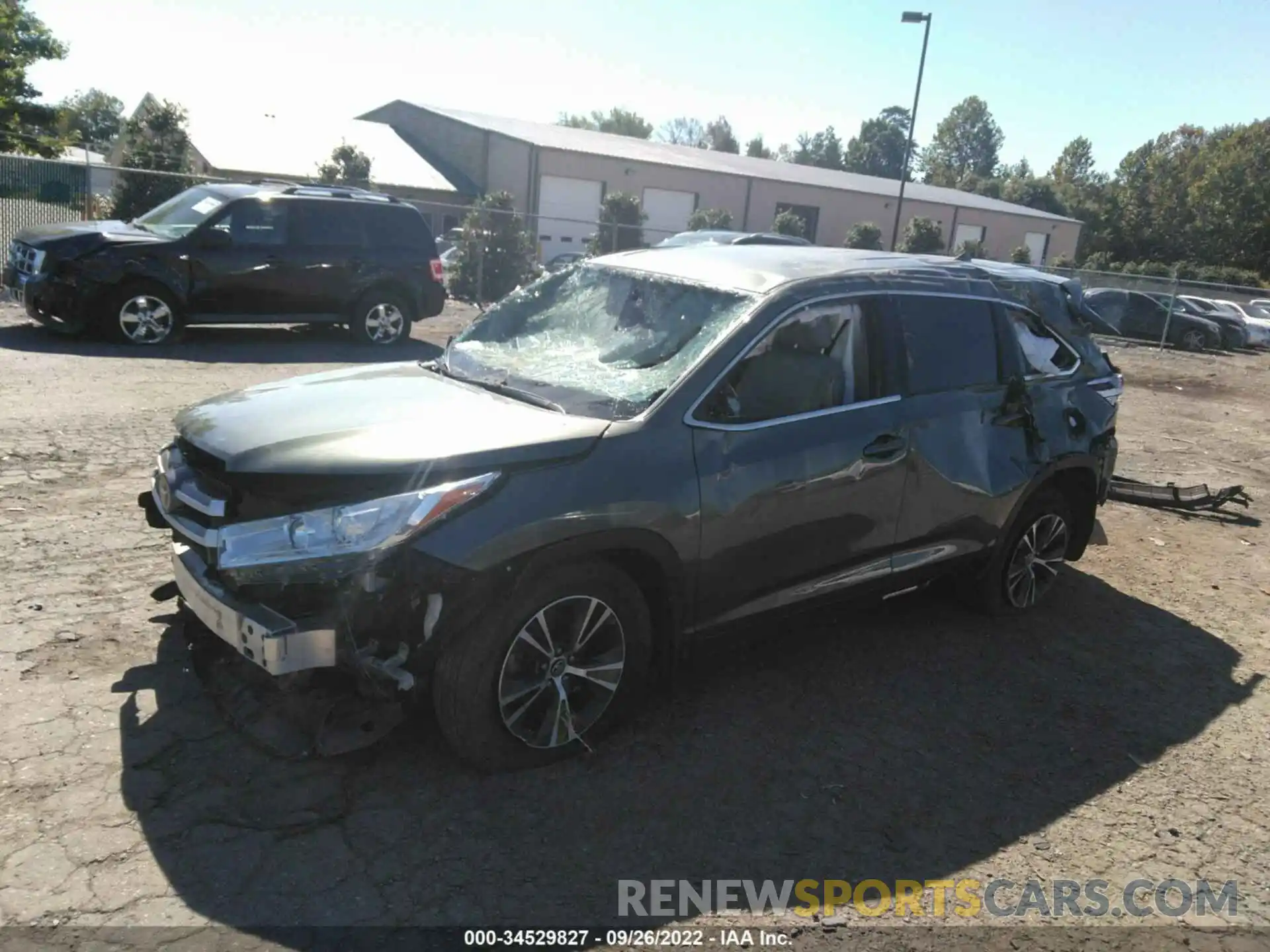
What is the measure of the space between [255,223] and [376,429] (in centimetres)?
943

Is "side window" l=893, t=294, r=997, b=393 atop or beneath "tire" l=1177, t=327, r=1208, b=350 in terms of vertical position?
atop

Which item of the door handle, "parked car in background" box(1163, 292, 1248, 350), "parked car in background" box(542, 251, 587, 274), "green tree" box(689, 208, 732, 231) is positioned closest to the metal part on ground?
the door handle

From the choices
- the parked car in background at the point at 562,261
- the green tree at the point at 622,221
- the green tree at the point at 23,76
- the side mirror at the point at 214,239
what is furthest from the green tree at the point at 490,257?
the green tree at the point at 23,76

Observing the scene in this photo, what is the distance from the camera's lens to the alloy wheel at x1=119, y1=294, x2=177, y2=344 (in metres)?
11.1

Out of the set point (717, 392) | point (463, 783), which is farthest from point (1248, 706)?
point (463, 783)

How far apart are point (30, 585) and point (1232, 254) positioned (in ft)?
221

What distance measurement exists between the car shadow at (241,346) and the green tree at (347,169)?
15226 mm

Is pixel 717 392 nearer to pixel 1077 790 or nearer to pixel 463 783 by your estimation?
pixel 463 783

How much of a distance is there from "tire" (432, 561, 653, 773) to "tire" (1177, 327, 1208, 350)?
87.3 ft

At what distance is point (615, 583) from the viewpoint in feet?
11.7

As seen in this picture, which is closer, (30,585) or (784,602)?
(784,602)

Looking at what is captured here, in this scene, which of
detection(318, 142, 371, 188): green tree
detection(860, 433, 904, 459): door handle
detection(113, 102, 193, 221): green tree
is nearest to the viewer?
detection(860, 433, 904, 459): door handle

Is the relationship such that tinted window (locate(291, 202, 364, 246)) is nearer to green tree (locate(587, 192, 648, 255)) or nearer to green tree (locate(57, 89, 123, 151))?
green tree (locate(587, 192, 648, 255))

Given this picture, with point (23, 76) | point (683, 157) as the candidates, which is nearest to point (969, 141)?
point (683, 157)
